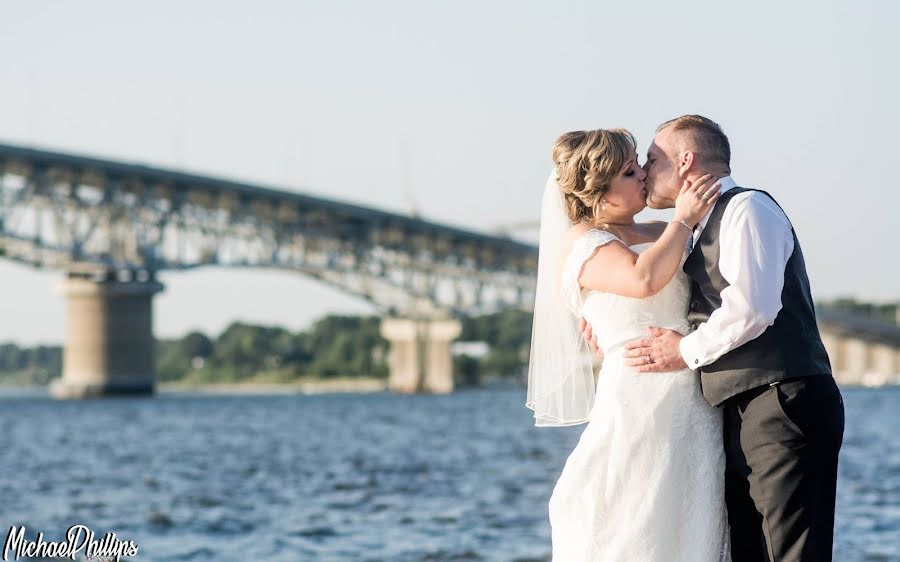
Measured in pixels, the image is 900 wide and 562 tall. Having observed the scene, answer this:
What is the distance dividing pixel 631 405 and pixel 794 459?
1.73 ft

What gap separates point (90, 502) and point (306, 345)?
115560 millimetres

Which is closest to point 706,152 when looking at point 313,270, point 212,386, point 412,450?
point 412,450

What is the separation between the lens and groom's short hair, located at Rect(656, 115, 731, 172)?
4.56m

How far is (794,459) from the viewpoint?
4387 mm

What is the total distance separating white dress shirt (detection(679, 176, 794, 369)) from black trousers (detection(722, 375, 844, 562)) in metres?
0.20

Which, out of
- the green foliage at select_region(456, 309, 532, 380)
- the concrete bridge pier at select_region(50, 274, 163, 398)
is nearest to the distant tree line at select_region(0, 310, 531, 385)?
the green foliage at select_region(456, 309, 532, 380)

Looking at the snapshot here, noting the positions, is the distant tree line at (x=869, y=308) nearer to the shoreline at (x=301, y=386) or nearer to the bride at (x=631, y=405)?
the shoreline at (x=301, y=386)

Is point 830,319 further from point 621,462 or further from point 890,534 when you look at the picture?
point 621,462

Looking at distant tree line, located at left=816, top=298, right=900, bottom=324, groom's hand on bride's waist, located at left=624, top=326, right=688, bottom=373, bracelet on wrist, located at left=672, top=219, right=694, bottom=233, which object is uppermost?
distant tree line, located at left=816, top=298, right=900, bottom=324

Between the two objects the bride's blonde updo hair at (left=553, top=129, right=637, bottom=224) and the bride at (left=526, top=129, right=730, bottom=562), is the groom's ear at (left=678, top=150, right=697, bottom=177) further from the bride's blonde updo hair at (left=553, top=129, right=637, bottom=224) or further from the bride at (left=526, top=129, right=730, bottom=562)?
the bride's blonde updo hair at (left=553, top=129, right=637, bottom=224)

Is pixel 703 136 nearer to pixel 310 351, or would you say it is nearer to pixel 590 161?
pixel 590 161

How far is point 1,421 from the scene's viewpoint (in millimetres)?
50562

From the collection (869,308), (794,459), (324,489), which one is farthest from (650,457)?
(869,308)

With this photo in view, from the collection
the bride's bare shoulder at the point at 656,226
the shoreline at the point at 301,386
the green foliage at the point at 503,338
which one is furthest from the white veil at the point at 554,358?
the green foliage at the point at 503,338
